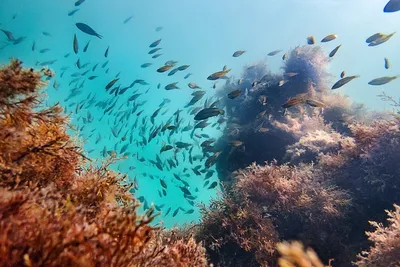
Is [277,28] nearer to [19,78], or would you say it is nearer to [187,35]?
[187,35]

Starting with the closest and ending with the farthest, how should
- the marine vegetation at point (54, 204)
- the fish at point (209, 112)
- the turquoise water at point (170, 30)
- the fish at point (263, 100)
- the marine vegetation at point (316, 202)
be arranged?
the marine vegetation at point (54, 204) → the marine vegetation at point (316, 202) → the fish at point (209, 112) → the fish at point (263, 100) → the turquoise water at point (170, 30)

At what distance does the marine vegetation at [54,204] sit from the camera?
1439 mm

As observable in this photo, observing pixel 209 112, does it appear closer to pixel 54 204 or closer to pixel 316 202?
pixel 316 202

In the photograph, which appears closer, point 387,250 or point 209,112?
point 387,250

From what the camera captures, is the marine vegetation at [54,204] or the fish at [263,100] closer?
the marine vegetation at [54,204]

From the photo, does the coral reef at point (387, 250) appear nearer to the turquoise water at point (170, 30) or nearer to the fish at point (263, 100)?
the fish at point (263, 100)

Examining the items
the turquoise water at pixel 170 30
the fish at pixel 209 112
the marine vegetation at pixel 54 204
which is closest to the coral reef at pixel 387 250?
the marine vegetation at pixel 54 204

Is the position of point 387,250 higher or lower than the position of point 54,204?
lower

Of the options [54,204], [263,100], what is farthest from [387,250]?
[263,100]

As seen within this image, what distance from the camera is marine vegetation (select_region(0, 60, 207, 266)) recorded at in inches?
56.7

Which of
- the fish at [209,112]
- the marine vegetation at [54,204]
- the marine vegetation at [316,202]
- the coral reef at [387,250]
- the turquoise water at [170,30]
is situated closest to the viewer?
the marine vegetation at [54,204]

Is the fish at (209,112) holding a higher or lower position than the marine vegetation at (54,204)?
lower

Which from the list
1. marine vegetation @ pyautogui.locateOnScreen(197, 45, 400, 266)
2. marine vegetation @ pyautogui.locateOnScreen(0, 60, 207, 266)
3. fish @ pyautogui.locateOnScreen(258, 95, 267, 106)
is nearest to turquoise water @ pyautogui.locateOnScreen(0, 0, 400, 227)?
fish @ pyautogui.locateOnScreen(258, 95, 267, 106)

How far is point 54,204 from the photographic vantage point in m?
1.78
